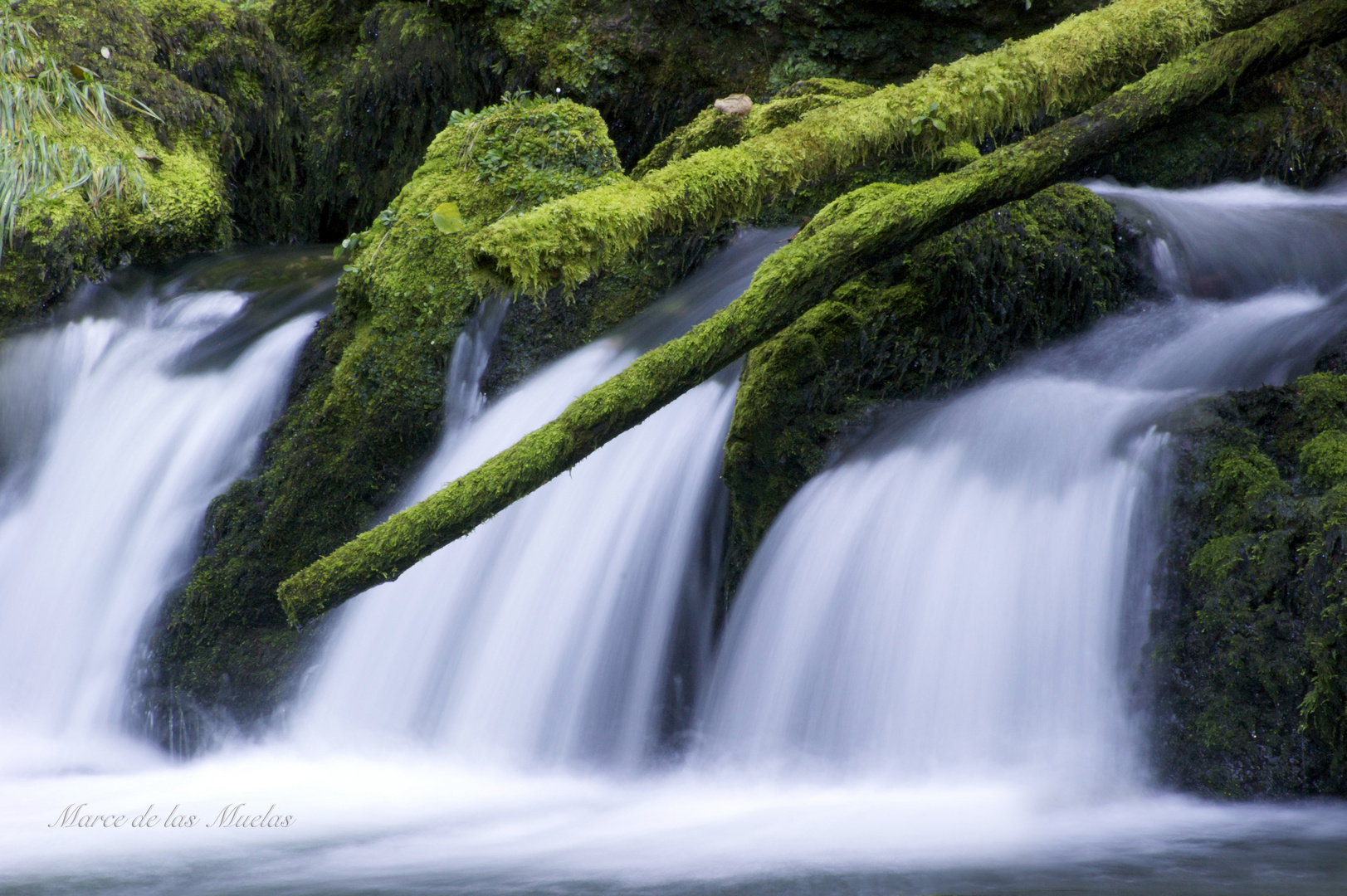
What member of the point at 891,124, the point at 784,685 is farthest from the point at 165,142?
the point at 784,685

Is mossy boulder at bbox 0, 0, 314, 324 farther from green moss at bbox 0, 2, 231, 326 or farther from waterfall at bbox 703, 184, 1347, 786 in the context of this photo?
waterfall at bbox 703, 184, 1347, 786

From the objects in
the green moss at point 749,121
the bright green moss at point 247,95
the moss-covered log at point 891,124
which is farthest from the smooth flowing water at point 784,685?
the bright green moss at point 247,95

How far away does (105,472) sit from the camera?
5500 mm

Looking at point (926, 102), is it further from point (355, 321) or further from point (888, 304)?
point (355, 321)

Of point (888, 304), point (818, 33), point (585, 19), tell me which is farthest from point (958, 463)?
point (585, 19)

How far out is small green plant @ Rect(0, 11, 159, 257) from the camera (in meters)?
4.75

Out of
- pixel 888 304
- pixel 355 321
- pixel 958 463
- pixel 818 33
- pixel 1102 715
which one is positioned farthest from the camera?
pixel 818 33

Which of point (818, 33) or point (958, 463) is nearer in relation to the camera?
point (958, 463)

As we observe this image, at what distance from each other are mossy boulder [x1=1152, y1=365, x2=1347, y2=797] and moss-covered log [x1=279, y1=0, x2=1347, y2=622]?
3.64 ft

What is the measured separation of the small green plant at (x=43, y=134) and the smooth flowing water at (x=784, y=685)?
2.19 metres

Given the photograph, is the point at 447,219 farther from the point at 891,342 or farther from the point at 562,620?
the point at 891,342

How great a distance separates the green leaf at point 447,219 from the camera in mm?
5113

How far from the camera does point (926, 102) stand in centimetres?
382

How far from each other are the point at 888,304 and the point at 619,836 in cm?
228
